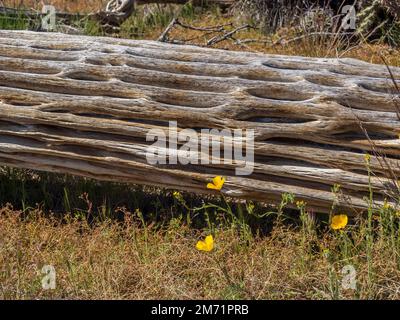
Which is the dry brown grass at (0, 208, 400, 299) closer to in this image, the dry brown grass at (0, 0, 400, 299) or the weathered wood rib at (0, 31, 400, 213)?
the dry brown grass at (0, 0, 400, 299)

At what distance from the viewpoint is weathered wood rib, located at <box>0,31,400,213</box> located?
382 cm

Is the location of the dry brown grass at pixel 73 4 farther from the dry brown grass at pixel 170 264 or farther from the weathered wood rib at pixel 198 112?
the dry brown grass at pixel 170 264

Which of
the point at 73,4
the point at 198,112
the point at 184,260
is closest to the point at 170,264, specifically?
the point at 184,260

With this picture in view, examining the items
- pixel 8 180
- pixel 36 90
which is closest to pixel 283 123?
pixel 36 90

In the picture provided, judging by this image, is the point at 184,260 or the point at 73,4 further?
the point at 73,4

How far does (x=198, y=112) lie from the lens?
392 centimetres

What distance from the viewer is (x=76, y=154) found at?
413cm

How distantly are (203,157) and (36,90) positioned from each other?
1.04 m

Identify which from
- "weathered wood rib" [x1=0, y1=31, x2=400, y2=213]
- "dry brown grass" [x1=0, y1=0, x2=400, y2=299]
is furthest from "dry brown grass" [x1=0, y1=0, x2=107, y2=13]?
"dry brown grass" [x1=0, y1=0, x2=400, y2=299]

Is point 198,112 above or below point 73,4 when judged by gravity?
below

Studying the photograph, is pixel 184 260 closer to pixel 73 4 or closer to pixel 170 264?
pixel 170 264

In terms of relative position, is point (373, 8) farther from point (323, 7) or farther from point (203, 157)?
point (203, 157)

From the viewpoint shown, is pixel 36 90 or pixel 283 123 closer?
pixel 283 123

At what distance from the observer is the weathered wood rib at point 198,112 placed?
12.5 feet
